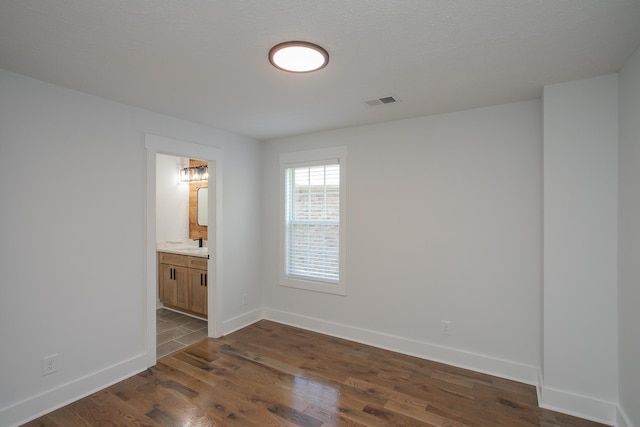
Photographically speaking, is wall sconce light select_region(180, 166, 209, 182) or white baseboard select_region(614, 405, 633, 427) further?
wall sconce light select_region(180, 166, 209, 182)

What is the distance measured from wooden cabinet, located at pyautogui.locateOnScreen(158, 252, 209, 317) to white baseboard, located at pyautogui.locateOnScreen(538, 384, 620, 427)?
3.60 metres

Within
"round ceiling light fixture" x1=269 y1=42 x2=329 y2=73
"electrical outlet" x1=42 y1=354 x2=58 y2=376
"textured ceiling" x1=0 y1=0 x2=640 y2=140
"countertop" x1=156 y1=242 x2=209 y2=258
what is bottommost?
"electrical outlet" x1=42 y1=354 x2=58 y2=376

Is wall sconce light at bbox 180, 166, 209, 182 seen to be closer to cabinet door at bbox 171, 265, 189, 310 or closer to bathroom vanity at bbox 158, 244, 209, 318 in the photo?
bathroom vanity at bbox 158, 244, 209, 318

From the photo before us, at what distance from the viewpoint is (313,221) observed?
407 cm

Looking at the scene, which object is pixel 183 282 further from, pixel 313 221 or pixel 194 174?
pixel 313 221

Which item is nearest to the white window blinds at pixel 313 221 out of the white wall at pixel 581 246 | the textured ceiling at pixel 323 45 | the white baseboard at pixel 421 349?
the white baseboard at pixel 421 349

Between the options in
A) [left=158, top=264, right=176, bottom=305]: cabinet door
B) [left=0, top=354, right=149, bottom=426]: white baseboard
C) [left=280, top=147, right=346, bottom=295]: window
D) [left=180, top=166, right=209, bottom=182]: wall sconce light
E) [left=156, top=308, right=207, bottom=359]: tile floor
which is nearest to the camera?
[left=0, top=354, right=149, bottom=426]: white baseboard

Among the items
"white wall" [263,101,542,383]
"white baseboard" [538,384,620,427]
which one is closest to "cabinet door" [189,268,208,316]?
"white wall" [263,101,542,383]

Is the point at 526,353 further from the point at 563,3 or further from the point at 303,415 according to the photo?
the point at 563,3

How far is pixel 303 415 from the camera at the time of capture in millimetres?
2357

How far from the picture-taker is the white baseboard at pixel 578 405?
7.46 ft

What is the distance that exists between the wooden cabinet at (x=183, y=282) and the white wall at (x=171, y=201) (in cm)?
54

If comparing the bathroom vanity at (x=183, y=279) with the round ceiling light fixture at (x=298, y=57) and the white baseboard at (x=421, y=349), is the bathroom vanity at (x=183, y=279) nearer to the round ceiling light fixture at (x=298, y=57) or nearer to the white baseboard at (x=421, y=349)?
the white baseboard at (x=421, y=349)

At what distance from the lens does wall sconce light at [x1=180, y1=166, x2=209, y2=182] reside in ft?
17.2
